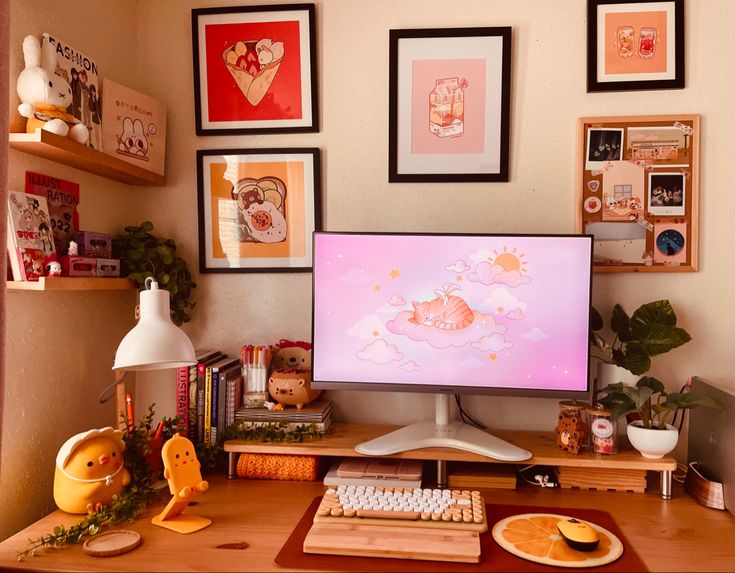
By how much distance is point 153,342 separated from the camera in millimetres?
1187

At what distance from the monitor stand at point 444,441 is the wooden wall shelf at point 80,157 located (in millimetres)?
970

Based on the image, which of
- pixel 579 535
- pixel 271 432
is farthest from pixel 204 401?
pixel 579 535

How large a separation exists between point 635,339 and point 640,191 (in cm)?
A: 44

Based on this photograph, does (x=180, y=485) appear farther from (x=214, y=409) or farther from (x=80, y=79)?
(x=80, y=79)

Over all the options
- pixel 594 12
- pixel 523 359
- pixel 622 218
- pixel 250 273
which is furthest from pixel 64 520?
pixel 594 12

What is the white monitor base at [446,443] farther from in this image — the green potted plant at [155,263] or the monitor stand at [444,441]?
the green potted plant at [155,263]

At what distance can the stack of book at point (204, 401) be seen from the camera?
1.48 meters

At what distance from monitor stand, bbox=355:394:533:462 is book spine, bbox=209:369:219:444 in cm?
39

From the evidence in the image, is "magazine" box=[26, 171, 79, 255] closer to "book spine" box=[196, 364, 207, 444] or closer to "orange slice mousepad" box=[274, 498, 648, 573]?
"book spine" box=[196, 364, 207, 444]

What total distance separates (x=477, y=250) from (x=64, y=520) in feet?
3.67

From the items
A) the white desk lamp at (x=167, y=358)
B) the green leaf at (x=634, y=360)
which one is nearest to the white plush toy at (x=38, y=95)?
the white desk lamp at (x=167, y=358)

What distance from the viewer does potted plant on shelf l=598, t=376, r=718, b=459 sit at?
4.29 feet

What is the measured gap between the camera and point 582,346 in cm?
137

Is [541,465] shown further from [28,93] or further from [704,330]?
[28,93]
